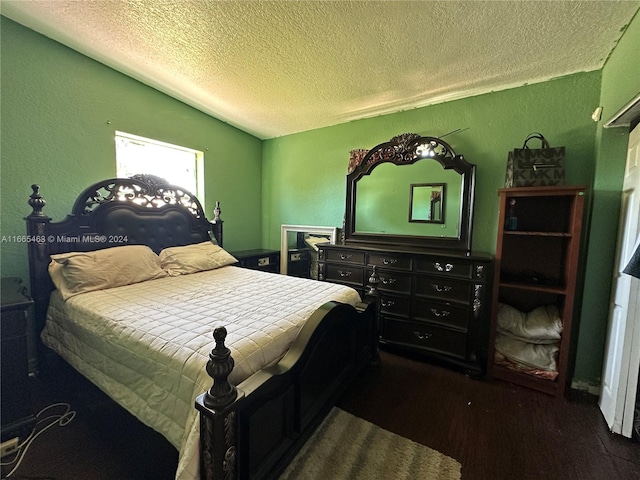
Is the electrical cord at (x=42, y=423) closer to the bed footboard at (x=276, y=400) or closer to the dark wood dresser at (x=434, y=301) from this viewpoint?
the bed footboard at (x=276, y=400)

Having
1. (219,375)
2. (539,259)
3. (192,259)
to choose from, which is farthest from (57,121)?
(539,259)

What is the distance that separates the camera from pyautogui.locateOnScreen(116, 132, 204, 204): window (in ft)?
8.09

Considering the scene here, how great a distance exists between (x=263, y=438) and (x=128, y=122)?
2.85 meters

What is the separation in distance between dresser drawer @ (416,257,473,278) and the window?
8.73 ft

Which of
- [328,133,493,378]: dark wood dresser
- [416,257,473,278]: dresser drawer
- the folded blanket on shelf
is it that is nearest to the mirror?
[328,133,493,378]: dark wood dresser

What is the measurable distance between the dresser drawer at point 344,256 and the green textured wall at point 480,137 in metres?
0.58

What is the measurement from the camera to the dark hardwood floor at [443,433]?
127 cm

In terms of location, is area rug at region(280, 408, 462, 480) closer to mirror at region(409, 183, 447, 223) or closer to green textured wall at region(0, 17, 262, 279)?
mirror at region(409, 183, 447, 223)

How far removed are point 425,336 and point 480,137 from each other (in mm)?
1914

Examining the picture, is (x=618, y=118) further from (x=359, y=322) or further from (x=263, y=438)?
(x=263, y=438)

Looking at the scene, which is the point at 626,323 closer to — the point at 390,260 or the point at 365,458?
the point at 390,260

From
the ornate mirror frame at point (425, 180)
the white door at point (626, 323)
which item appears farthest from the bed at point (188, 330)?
the white door at point (626, 323)

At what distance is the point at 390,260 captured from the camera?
238cm

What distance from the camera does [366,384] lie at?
1.97 meters
